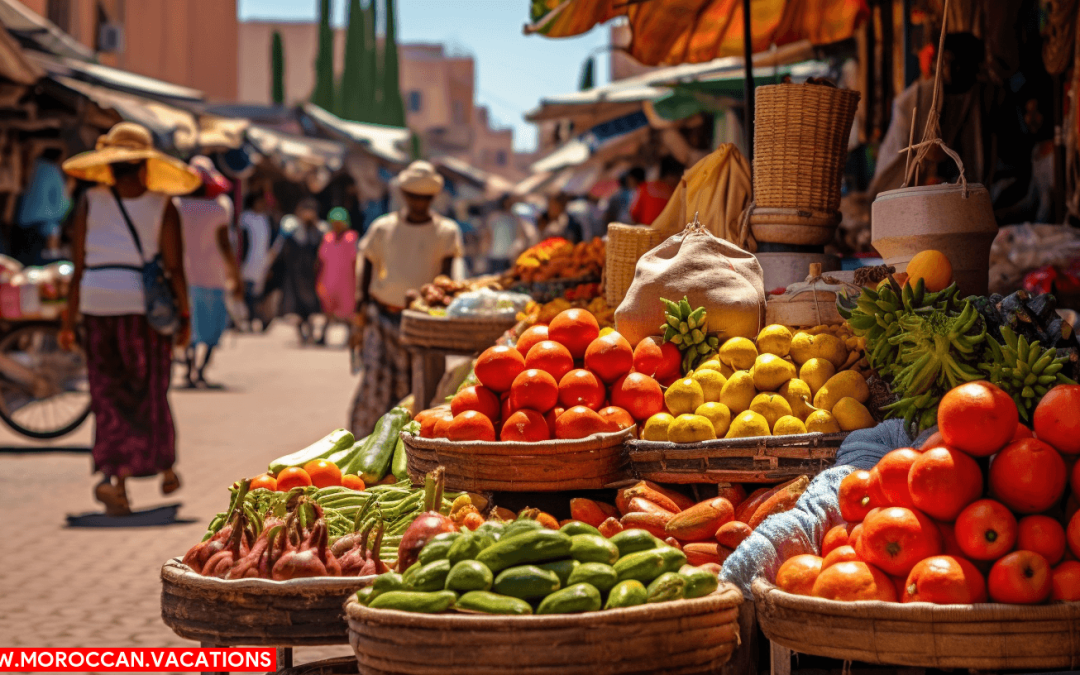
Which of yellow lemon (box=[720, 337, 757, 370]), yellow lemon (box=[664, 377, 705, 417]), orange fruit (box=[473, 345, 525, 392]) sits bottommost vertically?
yellow lemon (box=[664, 377, 705, 417])

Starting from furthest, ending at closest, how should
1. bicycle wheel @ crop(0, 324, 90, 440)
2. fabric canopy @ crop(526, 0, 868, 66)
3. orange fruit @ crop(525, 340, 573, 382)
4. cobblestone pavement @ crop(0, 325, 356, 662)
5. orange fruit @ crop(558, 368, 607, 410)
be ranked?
bicycle wheel @ crop(0, 324, 90, 440) < fabric canopy @ crop(526, 0, 868, 66) < cobblestone pavement @ crop(0, 325, 356, 662) < orange fruit @ crop(525, 340, 573, 382) < orange fruit @ crop(558, 368, 607, 410)

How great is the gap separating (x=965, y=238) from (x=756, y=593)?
1.65 m

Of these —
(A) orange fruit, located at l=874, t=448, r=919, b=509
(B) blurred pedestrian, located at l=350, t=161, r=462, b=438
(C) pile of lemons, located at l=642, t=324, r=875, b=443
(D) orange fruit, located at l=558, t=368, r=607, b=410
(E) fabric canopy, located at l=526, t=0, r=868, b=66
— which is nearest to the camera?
(A) orange fruit, located at l=874, t=448, r=919, b=509

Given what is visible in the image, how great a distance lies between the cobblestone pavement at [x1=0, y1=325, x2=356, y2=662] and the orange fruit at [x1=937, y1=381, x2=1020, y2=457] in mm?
3149

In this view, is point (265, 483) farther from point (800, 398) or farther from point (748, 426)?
point (800, 398)

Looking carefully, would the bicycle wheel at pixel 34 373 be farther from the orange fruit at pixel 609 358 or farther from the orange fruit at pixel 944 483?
the orange fruit at pixel 944 483

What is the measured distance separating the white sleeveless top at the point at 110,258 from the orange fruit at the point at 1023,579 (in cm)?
620

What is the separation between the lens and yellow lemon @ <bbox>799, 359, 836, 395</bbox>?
395 centimetres

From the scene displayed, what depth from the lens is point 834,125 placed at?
4.95 m

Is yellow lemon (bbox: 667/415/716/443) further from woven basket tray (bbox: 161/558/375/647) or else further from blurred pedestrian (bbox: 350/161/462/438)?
blurred pedestrian (bbox: 350/161/462/438)

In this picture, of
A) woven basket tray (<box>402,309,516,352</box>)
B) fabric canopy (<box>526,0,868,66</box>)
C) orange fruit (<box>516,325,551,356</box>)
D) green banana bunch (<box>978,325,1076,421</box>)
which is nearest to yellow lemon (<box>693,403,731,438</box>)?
orange fruit (<box>516,325,551,356</box>)

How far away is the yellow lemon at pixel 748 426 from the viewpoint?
3.78m

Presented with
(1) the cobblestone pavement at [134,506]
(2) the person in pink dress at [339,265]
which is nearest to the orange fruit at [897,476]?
(1) the cobblestone pavement at [134,506]

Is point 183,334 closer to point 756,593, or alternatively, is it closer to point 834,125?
point 834,125
